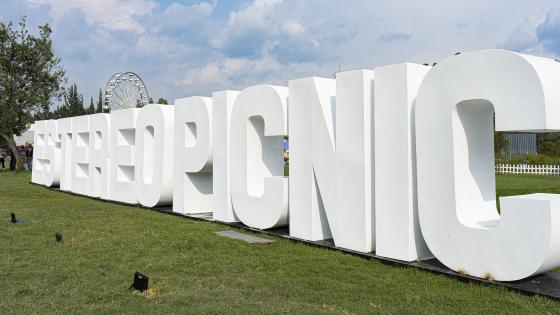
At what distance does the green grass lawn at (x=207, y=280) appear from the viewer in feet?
17.6

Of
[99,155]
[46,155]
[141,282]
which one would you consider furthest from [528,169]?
[141,282]

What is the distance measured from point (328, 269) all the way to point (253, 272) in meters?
1.03

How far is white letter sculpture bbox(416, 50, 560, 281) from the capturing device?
5.78m

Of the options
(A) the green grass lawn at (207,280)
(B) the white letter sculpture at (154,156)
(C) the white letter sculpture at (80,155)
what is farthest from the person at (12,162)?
(A) the green grass lawn at (207,280)

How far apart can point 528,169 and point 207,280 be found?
2853 cm

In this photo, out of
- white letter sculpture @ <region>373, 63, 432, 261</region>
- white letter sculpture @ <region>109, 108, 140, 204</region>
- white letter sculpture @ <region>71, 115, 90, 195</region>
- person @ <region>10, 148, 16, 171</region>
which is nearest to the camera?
white letter sculpture @ <region>373, 63, 432, 261</region>

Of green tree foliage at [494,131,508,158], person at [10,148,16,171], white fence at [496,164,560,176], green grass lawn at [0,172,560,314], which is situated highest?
green tree foliage at [494,131,508,158]

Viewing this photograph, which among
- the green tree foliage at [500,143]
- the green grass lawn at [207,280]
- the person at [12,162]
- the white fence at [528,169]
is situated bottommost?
the green grass lawn at [207,280]

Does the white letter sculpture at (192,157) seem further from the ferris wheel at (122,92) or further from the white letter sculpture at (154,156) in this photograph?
the ferris wheel at (122,92)

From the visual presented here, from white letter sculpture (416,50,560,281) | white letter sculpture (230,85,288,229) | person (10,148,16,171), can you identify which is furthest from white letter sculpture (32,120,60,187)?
white letter sculpture (416,50,560,281)

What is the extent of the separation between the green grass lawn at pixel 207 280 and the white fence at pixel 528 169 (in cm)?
2531

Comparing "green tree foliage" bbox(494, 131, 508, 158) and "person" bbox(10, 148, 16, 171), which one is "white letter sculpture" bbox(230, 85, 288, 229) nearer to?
"person" bbox(10, 148, 16, 171)

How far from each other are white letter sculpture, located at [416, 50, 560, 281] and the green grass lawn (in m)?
0.46

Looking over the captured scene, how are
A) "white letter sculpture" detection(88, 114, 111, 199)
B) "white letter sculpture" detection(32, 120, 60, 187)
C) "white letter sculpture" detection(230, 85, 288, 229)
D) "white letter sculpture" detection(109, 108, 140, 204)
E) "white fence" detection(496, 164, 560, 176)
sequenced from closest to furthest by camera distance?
"white letter sculpture" detection(230, 85, 288, 229) < "white letter sculpture" detection(109, 108, 140, 204) < "white letter sculpture" detection(88, 114, 111, 199) < "white letter sculpture" detection(32, 120, 60, 187) < "white fence" detection(496, 164, 560, 176)
